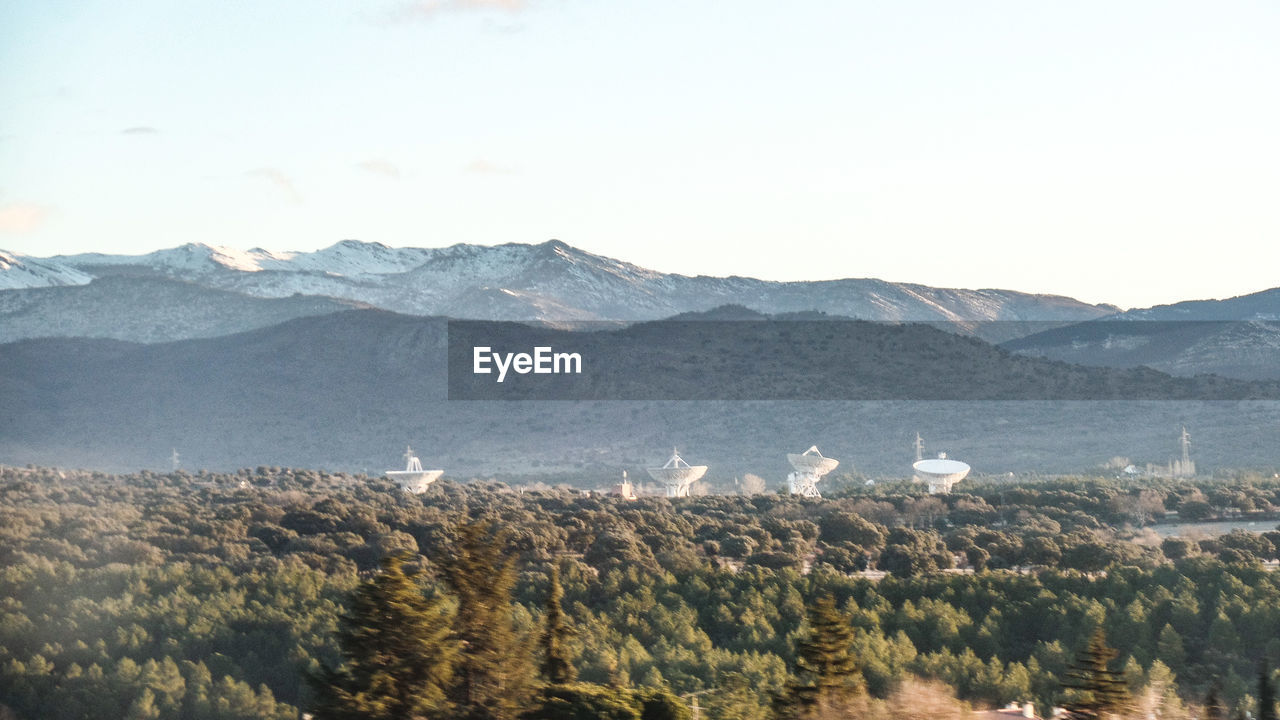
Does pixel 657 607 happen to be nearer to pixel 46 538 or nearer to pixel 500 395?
pixel 46 538

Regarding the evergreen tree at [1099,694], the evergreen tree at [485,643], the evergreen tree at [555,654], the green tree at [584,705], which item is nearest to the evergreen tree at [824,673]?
the green tree at [584,705]

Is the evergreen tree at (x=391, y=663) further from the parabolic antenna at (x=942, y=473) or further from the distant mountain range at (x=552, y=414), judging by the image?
the distant mountain range at (x=552, y=414)

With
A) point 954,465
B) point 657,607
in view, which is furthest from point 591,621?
point 954,465

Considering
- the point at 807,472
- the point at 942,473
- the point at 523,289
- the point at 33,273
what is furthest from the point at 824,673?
the point at 33,273

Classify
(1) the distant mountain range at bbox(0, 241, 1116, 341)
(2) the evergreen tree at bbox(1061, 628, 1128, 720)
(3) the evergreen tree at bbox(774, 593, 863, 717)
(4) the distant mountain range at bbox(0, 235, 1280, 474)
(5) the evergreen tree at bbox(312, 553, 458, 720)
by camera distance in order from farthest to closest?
1. (1) the distant mountain range at bbox(0, 241, 1116, 341)
2. (4) the distant mountain range at bbox(0, 235, 1280, 474)
3. (5) the evergreen tree at bbox(312, 553, 458, 720)
4. (3) the evergreen tree at bbox(774, 593, 863, 717)
5. (2) the evergreen tree at bbox(1061, 628, 1128, 720)

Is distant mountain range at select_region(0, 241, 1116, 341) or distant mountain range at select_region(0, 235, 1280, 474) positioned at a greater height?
distant mountain range at select_region(0, 241, 1116, 341)

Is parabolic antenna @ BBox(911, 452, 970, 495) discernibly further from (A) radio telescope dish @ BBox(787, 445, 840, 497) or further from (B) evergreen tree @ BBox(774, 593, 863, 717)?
(B) evergreen tree @ BBox(774, 593, 863, 717)

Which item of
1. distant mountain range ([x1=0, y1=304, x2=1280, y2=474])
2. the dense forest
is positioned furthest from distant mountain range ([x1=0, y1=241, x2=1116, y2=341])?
the dense forest
